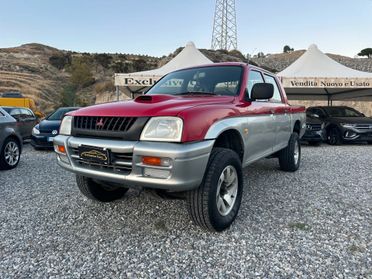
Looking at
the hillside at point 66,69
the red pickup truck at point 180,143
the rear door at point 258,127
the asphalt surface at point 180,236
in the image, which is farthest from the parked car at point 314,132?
the hillside at point 66,69

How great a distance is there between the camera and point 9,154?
224 inches

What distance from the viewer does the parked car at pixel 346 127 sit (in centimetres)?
931

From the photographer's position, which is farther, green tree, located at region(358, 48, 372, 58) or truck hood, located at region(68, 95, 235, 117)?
green tree, located at region(358, 48, 372, 58)

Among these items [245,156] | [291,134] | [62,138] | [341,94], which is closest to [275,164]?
[291,134]

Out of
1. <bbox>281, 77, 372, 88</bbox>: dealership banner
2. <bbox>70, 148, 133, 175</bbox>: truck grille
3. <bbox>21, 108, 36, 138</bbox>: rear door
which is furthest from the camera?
<bbox>281, 77, 372, 88</bbox>: dealership banner

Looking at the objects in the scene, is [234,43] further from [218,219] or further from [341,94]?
[218,219]

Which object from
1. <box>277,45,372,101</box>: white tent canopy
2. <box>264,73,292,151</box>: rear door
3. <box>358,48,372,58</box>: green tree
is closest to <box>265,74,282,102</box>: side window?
<box>264,73,292,151</box>: rear door

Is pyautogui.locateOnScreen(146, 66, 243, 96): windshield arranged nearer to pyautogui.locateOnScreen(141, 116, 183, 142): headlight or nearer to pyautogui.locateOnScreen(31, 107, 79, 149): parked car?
pyautogui.locateOnScreen(141, 116, 183, 142): headlight

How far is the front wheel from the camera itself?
2422 mm

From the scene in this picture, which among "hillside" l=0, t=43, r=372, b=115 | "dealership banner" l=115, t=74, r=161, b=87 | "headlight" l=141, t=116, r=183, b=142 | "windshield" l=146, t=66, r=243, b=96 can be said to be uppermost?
"hillside" l=0, t=43, r=372, b=115

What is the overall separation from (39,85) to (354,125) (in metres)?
41.5

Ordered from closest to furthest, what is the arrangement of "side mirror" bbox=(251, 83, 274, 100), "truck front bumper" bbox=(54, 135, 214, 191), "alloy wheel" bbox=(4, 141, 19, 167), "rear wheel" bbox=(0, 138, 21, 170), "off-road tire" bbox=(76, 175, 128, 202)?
"truck front bumper" bbox=(54, 135, 214, 191) < "side mirror" bbox=(251, 83, 274, 100) < "off-road tire" bbox=(76, 175, 128, 202) < "rear wheel" bbox=(0, 138, 21, 170) < "alloy wheel" bbox=(4, 141, 19, 167)

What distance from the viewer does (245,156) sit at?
3.19 m

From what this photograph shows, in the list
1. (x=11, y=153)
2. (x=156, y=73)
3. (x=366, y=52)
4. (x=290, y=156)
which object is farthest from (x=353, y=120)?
(x=366, y=52)
